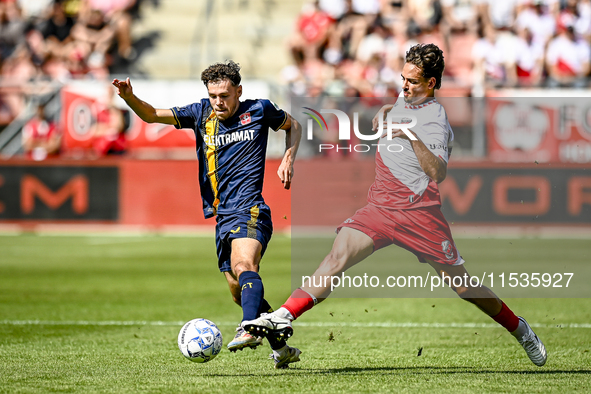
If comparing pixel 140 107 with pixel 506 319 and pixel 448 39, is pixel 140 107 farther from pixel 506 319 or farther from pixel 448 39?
pixel 448 39

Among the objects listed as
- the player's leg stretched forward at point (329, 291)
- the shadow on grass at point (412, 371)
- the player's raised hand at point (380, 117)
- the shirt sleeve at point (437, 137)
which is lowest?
the shadow on grass at point (412, 371)

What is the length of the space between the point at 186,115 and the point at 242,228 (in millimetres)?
893

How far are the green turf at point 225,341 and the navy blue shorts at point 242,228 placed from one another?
0.73 metres

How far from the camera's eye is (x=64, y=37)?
20766 millimetres

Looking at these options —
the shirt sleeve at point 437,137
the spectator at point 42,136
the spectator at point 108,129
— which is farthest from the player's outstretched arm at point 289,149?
the spectator at point 42,136

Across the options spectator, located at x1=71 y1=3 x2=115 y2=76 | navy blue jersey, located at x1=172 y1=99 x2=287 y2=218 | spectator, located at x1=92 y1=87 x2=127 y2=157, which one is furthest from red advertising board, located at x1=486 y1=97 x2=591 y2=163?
navy blue jersey, located at x1=172 y1=99 x2=287 y2=218

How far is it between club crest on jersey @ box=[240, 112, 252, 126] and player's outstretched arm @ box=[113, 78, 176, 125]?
0.46 m

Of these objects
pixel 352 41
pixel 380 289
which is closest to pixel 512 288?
pixel 380 289

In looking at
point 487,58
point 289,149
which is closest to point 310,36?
point 487,58

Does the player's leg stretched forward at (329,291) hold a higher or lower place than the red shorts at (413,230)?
lower

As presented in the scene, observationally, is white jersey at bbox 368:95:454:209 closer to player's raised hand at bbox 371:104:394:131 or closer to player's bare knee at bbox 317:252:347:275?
player's raised hand at bbox 371:104:394:131

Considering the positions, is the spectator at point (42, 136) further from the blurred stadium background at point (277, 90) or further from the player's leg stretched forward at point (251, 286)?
the player's leg stretched forward at point (251, 286)

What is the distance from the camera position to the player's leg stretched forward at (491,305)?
18.1 feet

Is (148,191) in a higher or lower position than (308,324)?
higher
